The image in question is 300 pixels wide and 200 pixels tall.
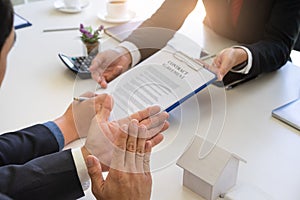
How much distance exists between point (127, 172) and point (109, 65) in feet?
1.60

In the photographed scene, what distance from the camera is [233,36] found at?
4.84ft

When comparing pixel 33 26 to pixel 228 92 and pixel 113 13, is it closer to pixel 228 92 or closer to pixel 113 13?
pixel 113 13

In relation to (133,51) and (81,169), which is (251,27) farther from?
(81,169)

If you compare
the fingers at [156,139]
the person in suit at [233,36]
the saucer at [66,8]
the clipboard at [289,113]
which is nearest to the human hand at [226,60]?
the person in suit at [233,36]

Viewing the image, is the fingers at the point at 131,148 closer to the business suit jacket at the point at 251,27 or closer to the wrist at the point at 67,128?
the wrist at the point at 67,128

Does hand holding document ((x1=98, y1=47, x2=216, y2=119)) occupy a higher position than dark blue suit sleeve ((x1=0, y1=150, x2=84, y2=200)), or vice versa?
hand holding document ((x1=98, y1=47, x2=216, y2=119))

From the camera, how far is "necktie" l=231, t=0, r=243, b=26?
4.53 ft

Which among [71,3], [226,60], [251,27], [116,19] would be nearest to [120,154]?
[226,60]

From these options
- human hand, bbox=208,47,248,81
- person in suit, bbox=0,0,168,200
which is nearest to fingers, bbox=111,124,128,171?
person in suit, bbox=0,0,168,200

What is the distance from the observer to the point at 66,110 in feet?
3.54

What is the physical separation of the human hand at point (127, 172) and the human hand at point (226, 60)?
42 cm

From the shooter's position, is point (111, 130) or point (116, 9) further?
point (116, 9)

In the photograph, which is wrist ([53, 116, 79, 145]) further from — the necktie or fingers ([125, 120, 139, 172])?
the necktie

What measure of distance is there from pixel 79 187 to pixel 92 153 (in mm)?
77
